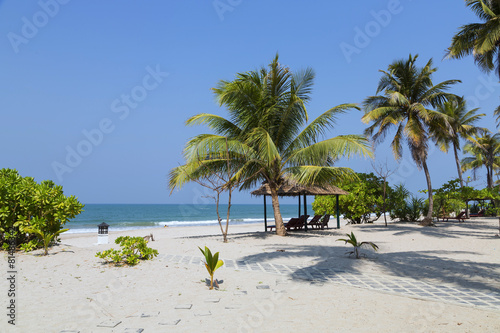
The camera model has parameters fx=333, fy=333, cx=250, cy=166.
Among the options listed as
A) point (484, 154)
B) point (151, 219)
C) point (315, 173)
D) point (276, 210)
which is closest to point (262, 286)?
point (315, 173)

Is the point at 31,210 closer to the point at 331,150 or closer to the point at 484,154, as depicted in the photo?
the point at 331,150

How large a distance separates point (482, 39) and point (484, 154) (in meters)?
23.2

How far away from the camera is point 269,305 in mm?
4656

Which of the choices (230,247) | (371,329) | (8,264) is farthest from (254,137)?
(371,329)

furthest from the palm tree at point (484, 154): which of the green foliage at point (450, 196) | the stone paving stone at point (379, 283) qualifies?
the stone paving stone at point (379, 283)

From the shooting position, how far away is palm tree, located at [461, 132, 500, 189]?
29234mm

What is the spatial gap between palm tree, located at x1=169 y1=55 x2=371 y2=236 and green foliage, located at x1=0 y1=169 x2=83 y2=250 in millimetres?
4102

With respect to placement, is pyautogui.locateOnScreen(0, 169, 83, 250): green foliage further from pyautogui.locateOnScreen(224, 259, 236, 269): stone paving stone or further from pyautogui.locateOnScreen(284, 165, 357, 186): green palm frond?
pyautogui.locateOnScreen(284, 165, 357, 186): green palm frond

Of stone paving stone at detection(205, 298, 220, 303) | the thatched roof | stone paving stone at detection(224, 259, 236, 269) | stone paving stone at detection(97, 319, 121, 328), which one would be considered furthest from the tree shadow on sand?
the thatched roof

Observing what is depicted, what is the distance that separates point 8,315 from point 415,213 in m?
21.7

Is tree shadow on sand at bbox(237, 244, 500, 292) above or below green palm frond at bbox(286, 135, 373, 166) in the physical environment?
below

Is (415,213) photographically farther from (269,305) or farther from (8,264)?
(8,264)

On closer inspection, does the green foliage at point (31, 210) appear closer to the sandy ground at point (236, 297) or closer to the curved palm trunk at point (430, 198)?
the sandy ground at point (236, 297)

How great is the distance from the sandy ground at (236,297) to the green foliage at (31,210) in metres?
0.65
